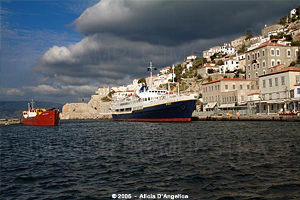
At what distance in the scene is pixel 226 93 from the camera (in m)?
61.7

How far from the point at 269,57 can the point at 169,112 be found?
102ft

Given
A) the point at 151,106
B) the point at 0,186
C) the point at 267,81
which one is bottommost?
the point at 0,186

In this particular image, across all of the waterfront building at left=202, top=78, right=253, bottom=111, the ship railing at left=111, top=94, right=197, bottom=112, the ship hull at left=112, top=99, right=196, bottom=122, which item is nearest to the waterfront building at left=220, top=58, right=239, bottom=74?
the waterfront building at left=202, top=78, right=253, bottom=111

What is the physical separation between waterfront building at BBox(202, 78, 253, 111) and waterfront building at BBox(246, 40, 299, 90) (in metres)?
3.76

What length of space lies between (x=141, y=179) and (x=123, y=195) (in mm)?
1769

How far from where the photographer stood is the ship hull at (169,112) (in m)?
41.4

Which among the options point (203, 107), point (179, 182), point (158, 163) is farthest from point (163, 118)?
point (179, 182)

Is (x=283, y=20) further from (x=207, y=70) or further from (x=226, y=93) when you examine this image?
(x=226, y=93)

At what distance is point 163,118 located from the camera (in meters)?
45.4

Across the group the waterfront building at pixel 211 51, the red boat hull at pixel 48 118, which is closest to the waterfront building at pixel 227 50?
the waterfront building at pixel 211 51

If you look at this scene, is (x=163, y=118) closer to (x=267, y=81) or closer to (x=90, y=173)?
(x=267, y=81)

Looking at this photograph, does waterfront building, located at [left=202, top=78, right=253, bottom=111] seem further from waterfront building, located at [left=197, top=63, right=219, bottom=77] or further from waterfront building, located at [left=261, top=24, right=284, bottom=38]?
waterfront building, located at [left=261, top=24, right=284, bottom=38]

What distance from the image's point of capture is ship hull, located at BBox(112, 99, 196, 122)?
4141 centimetres

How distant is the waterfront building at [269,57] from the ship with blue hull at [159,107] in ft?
79.7
